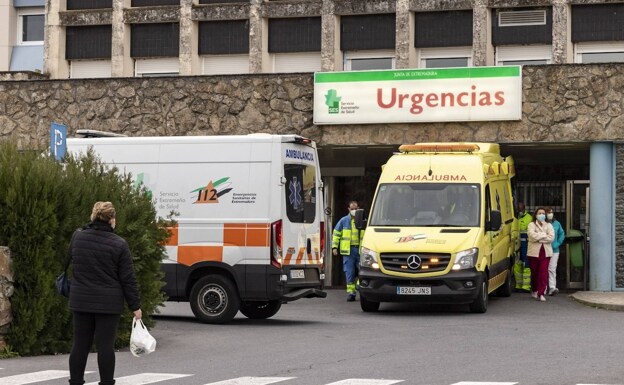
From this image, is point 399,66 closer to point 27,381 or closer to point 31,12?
point 31,12

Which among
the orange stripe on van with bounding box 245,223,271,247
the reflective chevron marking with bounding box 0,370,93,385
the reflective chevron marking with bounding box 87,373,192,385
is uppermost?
the orange stripe on van with bounding box 245,223,271,247

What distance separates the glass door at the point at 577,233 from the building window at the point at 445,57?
6277mm

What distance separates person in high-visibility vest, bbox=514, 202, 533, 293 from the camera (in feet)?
85.7

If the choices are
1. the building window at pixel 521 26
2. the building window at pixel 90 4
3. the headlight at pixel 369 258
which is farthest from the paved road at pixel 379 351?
the building window at pixel 90 4

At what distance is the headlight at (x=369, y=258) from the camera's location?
2084cm

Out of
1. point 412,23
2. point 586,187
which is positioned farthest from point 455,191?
point 412,23

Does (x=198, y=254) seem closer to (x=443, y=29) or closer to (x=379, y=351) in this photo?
(x=379, y=351)

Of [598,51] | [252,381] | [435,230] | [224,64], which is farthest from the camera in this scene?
[224,64]

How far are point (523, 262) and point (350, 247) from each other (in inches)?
164

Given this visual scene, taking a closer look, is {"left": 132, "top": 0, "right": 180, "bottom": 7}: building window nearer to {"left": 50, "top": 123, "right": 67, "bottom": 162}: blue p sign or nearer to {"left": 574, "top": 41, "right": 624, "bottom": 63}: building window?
{"left": 574, "top": 41, "right": 624, "bottom": 63}: building window

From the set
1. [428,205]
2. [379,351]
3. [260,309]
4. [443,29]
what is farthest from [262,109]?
[379,351]

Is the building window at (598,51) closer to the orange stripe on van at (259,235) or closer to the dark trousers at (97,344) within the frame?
the orange stripe on van at (259,235)

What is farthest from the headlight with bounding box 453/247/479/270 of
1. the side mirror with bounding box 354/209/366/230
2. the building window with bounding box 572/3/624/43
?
the building window with bounding box 572/3/624/43

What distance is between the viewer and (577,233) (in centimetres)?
2798
